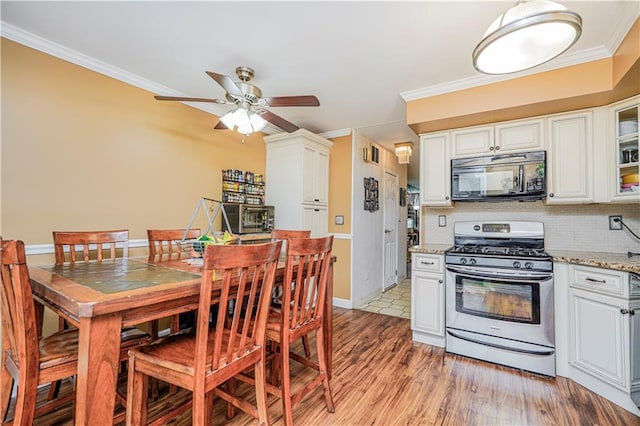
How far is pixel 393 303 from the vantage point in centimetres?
430

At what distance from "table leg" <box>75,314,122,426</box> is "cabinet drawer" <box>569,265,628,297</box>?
2.88 m

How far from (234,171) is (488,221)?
115 inches

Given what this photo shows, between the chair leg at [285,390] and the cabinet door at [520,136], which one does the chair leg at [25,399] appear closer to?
the chair leg at [285,390]

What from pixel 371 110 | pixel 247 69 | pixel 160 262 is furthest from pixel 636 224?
pixel 160 262

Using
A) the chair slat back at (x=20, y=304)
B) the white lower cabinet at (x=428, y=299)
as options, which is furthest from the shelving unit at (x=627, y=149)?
the chair slat back at (x=20, y=304)

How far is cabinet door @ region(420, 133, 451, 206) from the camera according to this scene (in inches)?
120

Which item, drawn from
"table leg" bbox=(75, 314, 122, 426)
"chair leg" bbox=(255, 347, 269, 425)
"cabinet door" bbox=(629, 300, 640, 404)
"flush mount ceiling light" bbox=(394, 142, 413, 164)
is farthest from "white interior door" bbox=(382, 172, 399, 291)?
"table leg" bbox=(75, 314, 122, 426)

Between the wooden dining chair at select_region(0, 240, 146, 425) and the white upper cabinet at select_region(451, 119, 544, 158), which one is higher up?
the white upper cabinet at select_region(451, 119, 544, 158)

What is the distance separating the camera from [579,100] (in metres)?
2.35

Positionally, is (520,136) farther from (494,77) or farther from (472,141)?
(494,77)

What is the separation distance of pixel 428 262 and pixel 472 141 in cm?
130

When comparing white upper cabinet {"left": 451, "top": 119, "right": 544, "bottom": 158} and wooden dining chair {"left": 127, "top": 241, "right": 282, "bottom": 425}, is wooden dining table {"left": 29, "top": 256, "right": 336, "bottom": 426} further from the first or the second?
white upper cabinet {"left": 451, "top": 119, "right": 544, "bottom": 158}

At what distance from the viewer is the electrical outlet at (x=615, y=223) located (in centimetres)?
255

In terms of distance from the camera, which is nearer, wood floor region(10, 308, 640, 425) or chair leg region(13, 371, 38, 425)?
chair leg region(13, 371, 38, 425)
